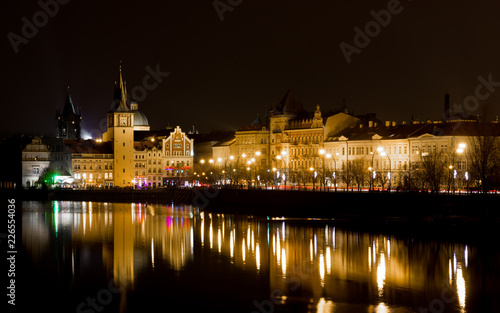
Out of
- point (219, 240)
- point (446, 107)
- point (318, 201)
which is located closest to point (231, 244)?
point (219, 240)

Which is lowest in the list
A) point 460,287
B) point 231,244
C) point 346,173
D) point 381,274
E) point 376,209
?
point 460,287

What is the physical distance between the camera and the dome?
162000 mm

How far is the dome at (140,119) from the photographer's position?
531 feet

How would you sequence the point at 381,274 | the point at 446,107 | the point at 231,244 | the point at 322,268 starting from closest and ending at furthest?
1. the point at 381,274
2. the point at 322,268
3. the point at 231,244
4. the point at 446,107

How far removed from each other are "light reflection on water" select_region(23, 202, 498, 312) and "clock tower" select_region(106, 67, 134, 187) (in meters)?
63.0

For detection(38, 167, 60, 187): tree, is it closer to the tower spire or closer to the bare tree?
the tower spire

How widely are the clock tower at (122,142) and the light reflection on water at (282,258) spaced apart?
6299 centimetres

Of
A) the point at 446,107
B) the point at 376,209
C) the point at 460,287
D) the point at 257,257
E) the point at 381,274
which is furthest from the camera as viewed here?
the point at 446,107

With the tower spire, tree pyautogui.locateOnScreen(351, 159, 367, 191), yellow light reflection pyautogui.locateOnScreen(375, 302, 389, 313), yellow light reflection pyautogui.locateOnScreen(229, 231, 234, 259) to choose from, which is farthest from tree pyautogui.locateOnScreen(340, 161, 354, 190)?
yellow light reflection pyautogui.locateOnScreen(375, 302, 389, 313)

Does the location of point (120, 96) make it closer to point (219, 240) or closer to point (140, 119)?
point (140, 119)

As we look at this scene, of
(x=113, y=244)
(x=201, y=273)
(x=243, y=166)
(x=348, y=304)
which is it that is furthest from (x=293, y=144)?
(x=348, y=304)

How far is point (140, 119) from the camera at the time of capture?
16275cm

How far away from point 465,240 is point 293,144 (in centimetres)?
6689

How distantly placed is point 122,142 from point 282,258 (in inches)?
3676
